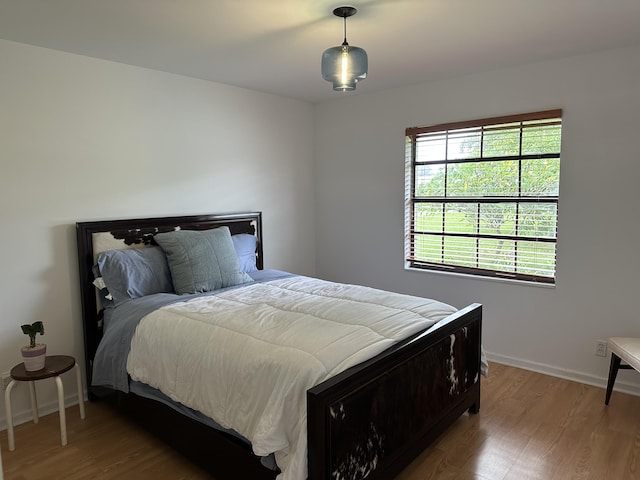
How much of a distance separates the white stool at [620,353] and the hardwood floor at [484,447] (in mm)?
190

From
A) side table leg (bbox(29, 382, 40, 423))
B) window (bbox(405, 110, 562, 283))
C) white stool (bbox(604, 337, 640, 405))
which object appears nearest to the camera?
white stool (bbox(604, 337, 640, 405))

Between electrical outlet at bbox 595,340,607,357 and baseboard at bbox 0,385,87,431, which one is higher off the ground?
electrical outlet at bbox 595,340,607,357

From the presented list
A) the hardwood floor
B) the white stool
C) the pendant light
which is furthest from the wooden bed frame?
the pendant light

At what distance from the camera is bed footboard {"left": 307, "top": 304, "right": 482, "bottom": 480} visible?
5.48 feet

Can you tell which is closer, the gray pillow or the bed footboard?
the bed footboard

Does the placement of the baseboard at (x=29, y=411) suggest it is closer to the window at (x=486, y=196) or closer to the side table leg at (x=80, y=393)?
the side table leg at (x=80, y=393)

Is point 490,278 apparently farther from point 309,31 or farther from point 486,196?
point 309,31

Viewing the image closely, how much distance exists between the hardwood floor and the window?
100 centimetres

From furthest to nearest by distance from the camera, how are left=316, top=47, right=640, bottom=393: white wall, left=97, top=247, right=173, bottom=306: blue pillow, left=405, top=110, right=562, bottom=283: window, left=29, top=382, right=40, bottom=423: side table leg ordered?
left=405, top=110, right=562, bottom=283: window < left=316, top=47, right=640, bottom=393: white wall < left=97, top=247, right=173, bottom=306: blue pillow < left=29, top=382, right=40, bottom=423: side table leg

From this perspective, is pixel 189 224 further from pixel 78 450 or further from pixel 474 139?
pixel 474 139

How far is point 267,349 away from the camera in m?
1.95

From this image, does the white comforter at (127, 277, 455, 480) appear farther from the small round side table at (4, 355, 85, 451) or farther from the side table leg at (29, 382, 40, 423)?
the side table leg at (29, 382, 40, 423)

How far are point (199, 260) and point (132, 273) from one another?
16.9 inches

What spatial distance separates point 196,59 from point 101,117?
76cm
